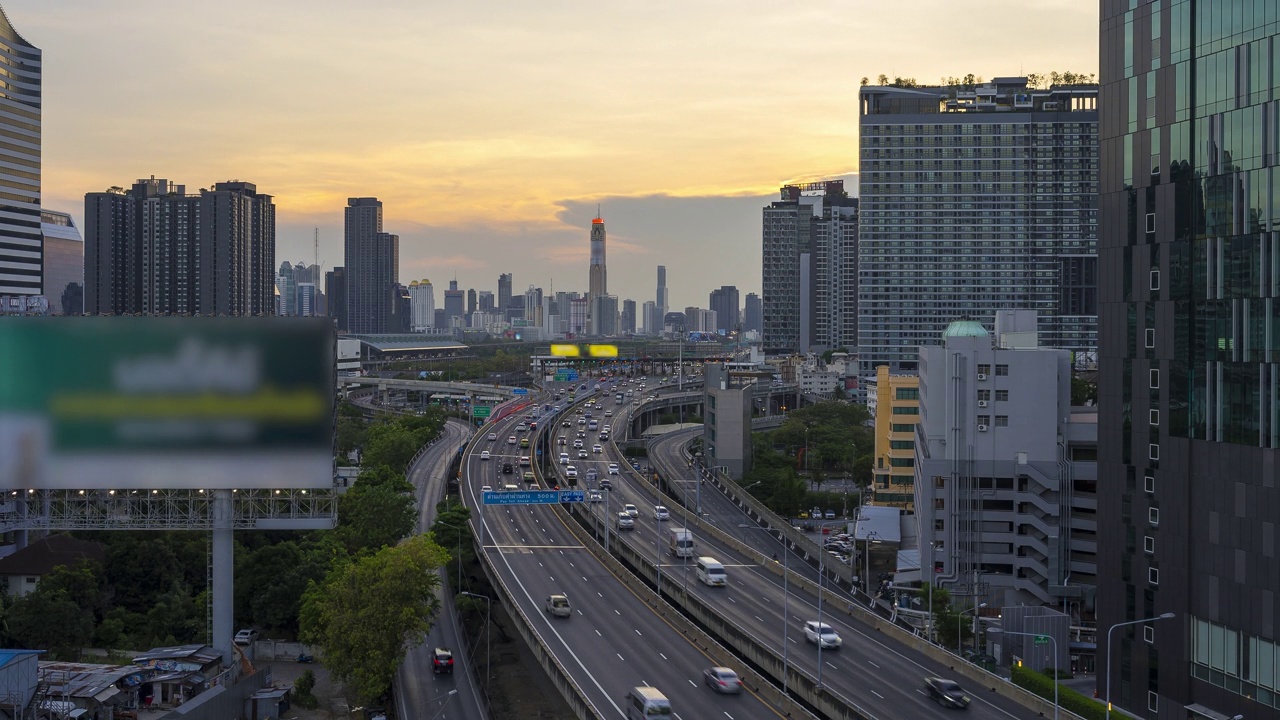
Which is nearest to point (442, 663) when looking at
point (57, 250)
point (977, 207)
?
point (977, 207)

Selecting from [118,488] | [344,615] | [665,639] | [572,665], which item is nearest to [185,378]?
[118,488]

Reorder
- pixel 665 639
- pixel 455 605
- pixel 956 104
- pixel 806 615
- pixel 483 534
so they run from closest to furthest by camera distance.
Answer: pixel 665 639, pixel 806 615, pixel 455 605, pixel 483 534, pixel 956 104

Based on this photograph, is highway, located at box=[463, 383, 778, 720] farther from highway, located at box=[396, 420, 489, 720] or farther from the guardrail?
the guardrail

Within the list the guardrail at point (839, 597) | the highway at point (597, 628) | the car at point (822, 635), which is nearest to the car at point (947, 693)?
the guardrail at point (839, 597)

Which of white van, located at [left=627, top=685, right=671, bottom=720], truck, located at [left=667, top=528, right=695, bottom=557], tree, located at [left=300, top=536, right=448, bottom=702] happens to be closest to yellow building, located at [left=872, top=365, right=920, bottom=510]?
truck, located at [left=667, top=528, right=695, bottom=557]

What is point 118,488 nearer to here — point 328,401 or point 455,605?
point 328,401

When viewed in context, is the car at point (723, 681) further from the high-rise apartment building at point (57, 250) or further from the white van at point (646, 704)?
the high-rise apartment building at point (57, 250)
